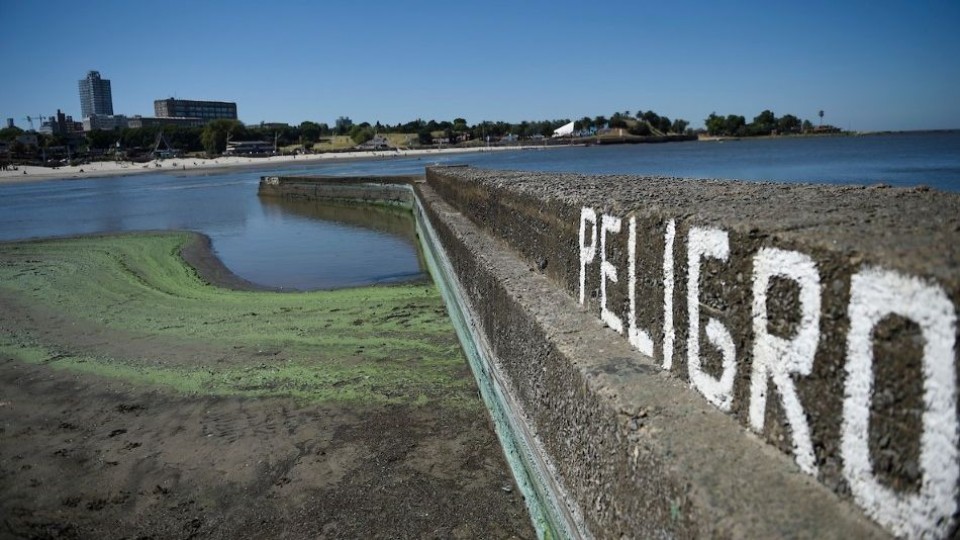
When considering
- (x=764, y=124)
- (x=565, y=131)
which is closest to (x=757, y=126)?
(x=764, y=124)

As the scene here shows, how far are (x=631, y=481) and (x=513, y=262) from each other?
2613mm

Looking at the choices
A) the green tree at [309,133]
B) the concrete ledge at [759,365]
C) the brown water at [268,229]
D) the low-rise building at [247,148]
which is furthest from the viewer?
the green tree at [309,133]

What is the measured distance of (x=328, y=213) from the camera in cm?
2181

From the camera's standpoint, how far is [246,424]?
4457 mm

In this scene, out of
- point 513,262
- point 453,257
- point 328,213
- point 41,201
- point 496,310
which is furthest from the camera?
point 41,201

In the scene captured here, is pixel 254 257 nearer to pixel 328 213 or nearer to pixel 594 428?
pixel 328 213

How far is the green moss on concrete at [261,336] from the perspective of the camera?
5.13m

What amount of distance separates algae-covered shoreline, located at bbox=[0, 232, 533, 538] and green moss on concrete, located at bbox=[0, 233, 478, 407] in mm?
28

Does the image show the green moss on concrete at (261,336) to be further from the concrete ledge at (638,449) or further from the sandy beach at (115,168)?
the sandy beach at (115,168)

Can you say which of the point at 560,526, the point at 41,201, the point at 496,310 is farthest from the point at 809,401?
the point at 41,201

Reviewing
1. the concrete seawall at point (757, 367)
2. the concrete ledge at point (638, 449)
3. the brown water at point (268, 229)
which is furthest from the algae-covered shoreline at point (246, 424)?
the brown water at point (268, 229)

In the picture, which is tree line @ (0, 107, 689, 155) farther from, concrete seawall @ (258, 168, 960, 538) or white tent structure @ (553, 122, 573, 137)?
concrete seawall @ (258, 168, 960, 538)

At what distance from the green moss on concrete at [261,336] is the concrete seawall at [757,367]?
2.35 metres

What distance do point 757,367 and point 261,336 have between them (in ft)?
18.5
